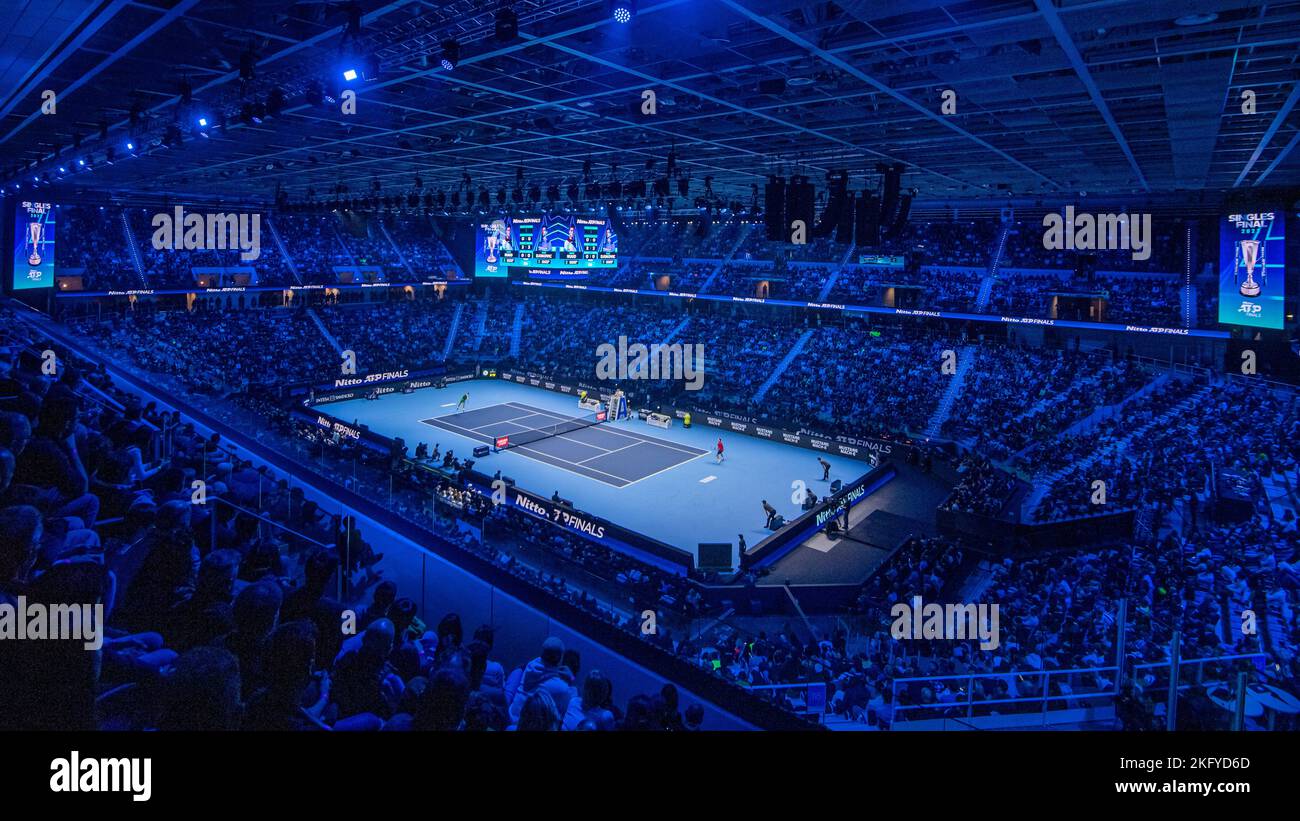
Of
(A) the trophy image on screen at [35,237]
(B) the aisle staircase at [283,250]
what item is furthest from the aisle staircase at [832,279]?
(A) the trophy image on screen at [35,237]

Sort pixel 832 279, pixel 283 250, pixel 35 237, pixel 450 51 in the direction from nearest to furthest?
pixel 450 51 → pixel 35 237 → pixel 832 279 → pixel 283 250

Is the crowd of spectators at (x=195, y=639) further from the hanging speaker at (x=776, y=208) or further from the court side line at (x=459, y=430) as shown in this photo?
the court side line at (x=459, y=430)

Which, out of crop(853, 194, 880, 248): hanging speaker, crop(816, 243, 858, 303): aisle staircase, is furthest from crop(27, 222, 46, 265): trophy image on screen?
crop(816, 243, 858, 303): aisle staircase

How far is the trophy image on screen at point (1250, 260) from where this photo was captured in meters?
21.2

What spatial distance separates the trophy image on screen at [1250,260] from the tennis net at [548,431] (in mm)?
24490

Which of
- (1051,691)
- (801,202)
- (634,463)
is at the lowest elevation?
(1051,691)

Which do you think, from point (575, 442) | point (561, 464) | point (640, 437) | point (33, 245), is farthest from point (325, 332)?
point (561, 464)

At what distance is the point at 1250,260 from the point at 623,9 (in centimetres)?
2364

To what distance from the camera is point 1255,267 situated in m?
21.5

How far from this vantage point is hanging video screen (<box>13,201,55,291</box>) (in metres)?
29.0

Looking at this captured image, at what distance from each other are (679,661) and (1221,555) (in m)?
13.8

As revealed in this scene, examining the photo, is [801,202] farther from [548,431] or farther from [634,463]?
[548,431]
